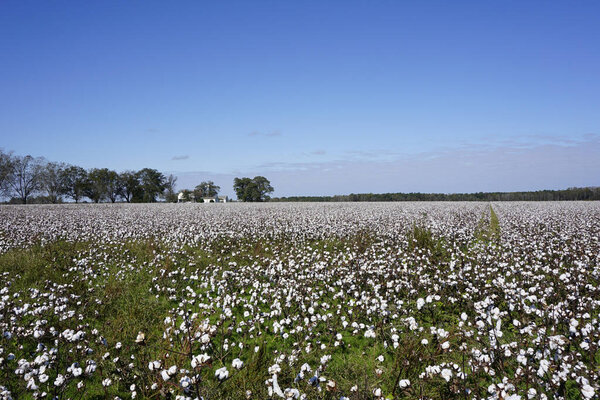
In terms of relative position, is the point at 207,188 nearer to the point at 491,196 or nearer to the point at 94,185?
the point at 94,185

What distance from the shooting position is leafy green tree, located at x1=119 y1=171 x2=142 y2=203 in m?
90.6

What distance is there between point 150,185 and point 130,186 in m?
5.83

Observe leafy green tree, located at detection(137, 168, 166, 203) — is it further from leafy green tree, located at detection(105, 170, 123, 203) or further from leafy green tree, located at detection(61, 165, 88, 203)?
leafy green tree, located at detection(61, 165, 88, 203)

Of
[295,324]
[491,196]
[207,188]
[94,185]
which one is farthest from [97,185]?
[491,196]

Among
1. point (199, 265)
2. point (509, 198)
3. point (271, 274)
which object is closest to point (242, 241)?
point (199, 265)

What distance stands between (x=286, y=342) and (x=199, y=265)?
5115 millimetres

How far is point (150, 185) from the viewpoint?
95750 mm

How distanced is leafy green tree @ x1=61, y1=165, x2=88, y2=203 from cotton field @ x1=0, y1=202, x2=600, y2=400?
3302 inches

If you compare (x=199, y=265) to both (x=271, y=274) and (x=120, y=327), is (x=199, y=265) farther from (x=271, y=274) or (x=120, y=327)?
(x=120, y=327)

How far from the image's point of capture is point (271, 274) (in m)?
7.70

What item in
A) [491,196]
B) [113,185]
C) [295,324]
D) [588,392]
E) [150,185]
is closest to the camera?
[588,392]

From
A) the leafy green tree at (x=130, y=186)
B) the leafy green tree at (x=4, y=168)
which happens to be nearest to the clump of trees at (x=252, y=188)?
the leafy green tree at (x=130, y=186)

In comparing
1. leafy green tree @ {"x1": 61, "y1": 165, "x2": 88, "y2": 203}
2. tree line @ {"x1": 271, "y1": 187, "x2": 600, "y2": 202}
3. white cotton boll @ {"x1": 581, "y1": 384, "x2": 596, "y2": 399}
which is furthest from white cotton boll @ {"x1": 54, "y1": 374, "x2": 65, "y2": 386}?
leafy green tree @ {"x1": 61, "y1": 165, "x2": 88, "y2": 203}

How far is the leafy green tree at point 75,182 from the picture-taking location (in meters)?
78.0
